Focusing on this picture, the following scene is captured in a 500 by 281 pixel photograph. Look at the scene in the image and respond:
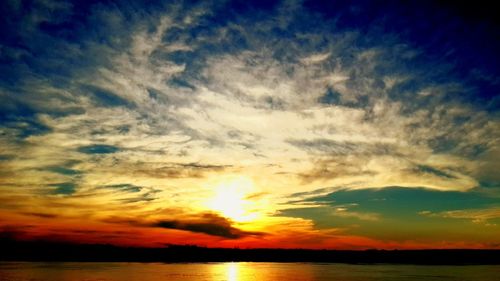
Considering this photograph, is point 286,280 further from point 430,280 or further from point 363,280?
point 430,280

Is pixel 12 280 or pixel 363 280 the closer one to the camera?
pixel 12 280

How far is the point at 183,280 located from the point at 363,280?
51329mm

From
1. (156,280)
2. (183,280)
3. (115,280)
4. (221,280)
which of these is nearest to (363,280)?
(221,280)

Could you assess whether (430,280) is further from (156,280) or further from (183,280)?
(156,280)

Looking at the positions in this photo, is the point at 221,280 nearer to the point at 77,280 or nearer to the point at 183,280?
the point at 183,280

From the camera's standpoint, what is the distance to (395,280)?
10869 cm

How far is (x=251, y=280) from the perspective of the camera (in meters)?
115

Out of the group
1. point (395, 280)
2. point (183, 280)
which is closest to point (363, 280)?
point (395, 280)

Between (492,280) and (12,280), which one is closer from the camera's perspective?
(12,280)

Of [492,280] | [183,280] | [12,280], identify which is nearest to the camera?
[12,280]

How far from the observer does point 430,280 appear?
112312mm

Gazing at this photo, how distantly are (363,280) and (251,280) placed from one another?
3232cm

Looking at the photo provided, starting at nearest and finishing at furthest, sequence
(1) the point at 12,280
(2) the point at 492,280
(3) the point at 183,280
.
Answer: (1) the point at 12,280
(2) the point at 492,280
(3) the point at 183,280

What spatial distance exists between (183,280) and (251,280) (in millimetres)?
20094
